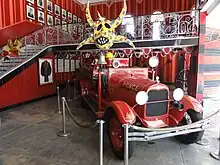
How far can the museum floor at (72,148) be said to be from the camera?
342cm

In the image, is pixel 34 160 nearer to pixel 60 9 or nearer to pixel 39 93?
pixel 39 93

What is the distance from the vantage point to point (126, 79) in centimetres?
437

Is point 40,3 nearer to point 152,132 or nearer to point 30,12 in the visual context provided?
point 30,12

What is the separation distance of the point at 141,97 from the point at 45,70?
280 inches

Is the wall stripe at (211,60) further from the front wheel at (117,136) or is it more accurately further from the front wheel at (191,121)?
the front wheel at (117,136)

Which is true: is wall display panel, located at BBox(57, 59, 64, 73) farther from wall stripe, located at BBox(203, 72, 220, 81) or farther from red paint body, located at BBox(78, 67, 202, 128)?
wall stripe, located at BBox(203, 72, 220, 81)

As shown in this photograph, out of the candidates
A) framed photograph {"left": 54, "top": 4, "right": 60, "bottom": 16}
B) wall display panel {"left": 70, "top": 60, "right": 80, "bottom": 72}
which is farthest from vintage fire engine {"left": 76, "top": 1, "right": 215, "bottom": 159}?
wall display panel {"left": 70, "top": 60, "right": 80, "bottom": 72}

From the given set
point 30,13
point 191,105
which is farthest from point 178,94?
Answer: point 30,13

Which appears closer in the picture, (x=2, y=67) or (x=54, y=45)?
(x=2, y=67)

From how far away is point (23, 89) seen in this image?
812 centimetres

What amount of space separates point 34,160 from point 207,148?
10.7 feet

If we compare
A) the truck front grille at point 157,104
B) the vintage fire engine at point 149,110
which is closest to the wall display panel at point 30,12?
the vintage fire engine at point 149,110

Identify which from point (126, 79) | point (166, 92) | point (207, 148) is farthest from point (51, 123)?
point (207, 148)

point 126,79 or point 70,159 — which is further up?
point 126,79
